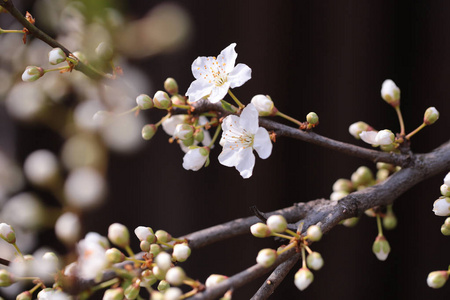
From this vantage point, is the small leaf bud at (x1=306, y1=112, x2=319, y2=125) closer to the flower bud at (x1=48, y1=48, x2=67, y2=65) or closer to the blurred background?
the flower bud at (x1=48, y1=48, x2=67, y2=65)

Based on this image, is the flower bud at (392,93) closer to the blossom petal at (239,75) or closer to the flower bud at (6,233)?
the blossom petal at (239,75)

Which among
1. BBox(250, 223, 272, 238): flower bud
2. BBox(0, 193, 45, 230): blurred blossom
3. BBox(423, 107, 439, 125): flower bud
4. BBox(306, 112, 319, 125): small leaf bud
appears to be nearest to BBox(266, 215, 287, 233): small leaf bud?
BBox(250, 223, 272, 238): flower bud

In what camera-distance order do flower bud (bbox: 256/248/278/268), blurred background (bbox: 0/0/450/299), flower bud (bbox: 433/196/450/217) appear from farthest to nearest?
blurred background (bbox: 0/0/450/299) → flower bud (bbox: 433/196/450/217) → flower bud (bbox: 256/248/278/268)

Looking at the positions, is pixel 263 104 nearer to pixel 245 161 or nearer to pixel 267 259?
pixel 245 161

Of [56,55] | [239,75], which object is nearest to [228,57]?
[239,75]

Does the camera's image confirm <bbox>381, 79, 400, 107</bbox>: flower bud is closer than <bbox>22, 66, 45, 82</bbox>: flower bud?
No

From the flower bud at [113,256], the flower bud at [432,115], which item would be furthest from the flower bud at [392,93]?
the flower bud at [113,256]

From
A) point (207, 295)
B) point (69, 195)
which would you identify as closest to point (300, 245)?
point (207, 295)

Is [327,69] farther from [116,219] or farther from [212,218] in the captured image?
[116,219]
